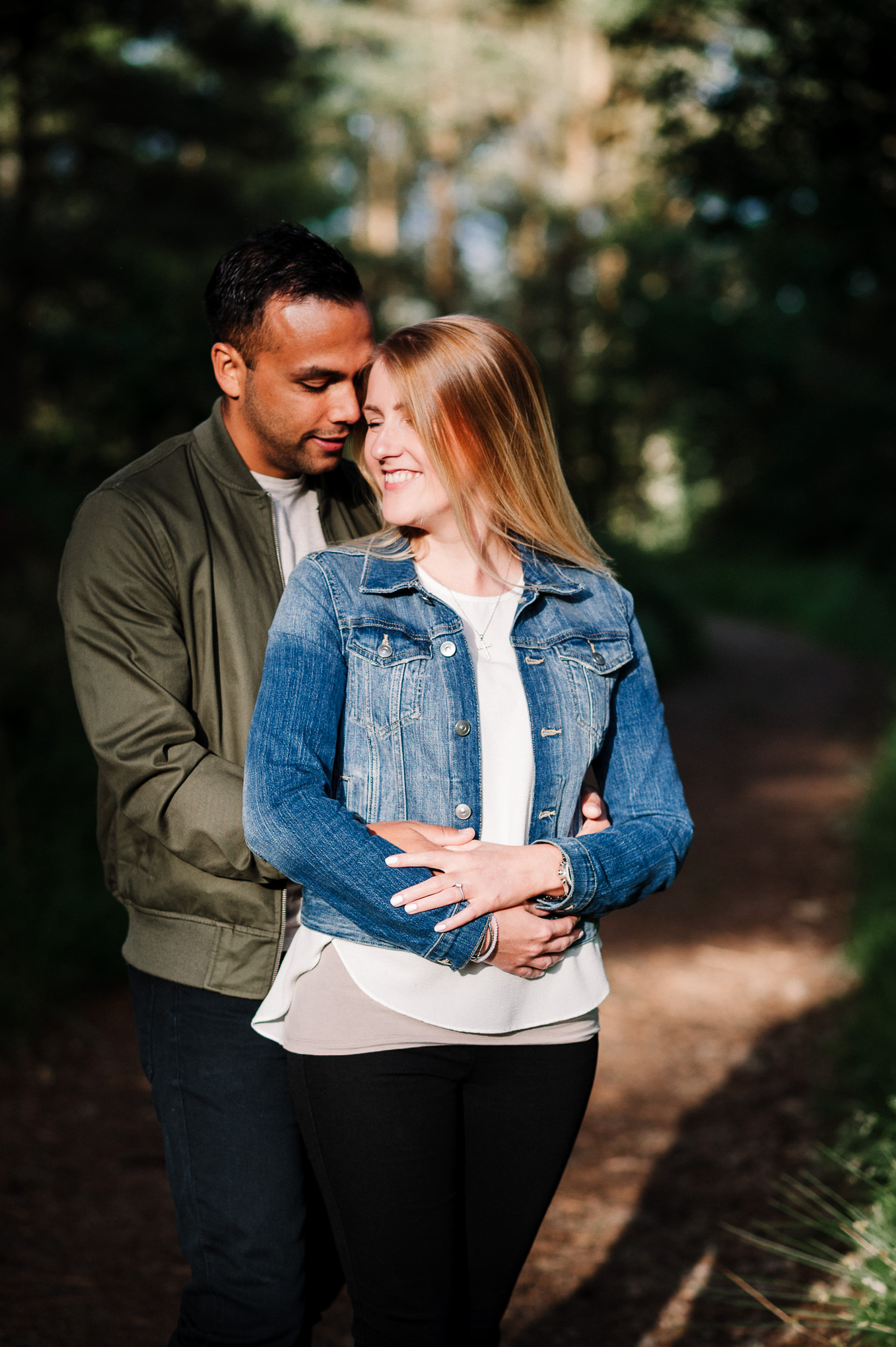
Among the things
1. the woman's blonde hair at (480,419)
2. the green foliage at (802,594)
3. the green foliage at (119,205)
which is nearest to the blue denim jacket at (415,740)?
the woman's blonde hair at (480,419)

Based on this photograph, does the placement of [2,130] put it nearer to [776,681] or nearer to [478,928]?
[776,681]

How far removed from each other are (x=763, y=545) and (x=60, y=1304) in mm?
23728

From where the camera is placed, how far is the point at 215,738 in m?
2.09

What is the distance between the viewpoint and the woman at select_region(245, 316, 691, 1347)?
178 cm

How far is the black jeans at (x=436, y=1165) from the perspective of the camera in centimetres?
181

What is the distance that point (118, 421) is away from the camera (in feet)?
36.6

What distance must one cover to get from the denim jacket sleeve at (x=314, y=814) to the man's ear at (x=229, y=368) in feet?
1.95

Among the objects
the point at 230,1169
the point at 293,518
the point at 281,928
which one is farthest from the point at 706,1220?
the point at 293,518

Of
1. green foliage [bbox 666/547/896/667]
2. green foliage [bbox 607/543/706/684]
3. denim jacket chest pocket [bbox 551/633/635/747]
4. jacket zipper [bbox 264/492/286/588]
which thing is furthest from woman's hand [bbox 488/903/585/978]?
green foliage [bbox 666/547/896/667]

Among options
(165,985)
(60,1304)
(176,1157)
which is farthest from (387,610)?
(60,1304)

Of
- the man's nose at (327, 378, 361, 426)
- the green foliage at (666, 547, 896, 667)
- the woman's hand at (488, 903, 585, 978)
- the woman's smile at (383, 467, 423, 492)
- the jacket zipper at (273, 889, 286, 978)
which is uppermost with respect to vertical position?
the man's nose at (327, 378, 361, 426)

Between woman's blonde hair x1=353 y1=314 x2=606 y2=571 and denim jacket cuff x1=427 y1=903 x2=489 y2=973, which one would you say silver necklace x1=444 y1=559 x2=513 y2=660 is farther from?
denim jacket cuff x1=427 y1=903 x2=489 y2=973

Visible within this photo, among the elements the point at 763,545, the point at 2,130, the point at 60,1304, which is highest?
the point at 2,130

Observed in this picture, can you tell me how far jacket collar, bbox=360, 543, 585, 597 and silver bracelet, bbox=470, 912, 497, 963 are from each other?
0.53 meters
